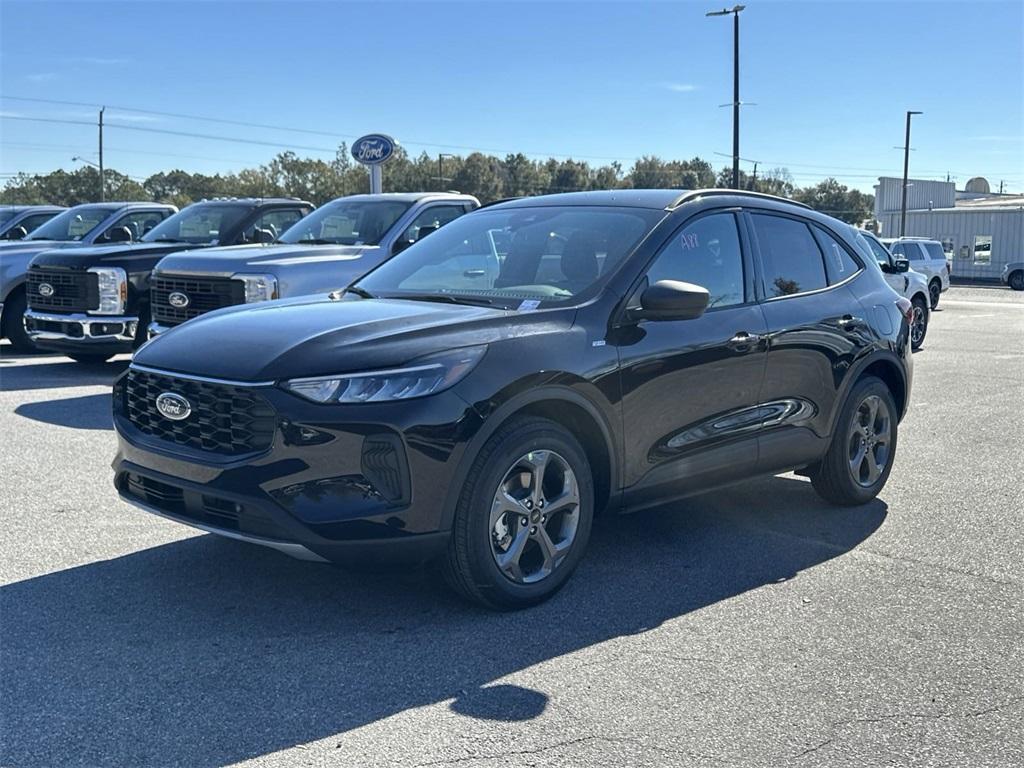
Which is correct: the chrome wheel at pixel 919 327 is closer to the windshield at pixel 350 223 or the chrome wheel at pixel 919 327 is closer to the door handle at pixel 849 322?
the windshield at pixel 350 223

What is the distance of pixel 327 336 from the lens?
443cm

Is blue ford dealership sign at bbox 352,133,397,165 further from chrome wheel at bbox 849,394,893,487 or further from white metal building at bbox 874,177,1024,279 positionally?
white metal building at bbox 874,177,1024,279

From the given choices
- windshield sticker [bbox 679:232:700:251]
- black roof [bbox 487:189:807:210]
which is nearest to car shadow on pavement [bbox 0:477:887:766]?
windshield sticker [bbox 679:232:700:251]

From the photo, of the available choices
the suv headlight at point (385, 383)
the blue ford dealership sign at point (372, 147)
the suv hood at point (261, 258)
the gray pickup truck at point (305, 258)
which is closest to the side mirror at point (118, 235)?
the gray pickup truck at point (305, 258)

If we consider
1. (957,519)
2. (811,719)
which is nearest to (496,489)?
(811,719)

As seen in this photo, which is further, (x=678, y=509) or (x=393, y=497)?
(x=678, y=509)

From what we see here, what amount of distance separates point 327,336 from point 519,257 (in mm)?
1396

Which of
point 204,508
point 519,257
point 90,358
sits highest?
point 519,257

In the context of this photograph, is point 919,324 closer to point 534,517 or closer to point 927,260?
point 927,260

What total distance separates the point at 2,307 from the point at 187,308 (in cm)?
454

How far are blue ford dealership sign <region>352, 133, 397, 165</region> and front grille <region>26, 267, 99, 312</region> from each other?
9.95 metres

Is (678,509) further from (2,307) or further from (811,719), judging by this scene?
(2,307)

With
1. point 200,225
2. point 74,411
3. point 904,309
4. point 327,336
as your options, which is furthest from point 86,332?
point 904,309

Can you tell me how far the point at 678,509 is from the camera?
6469 mm
